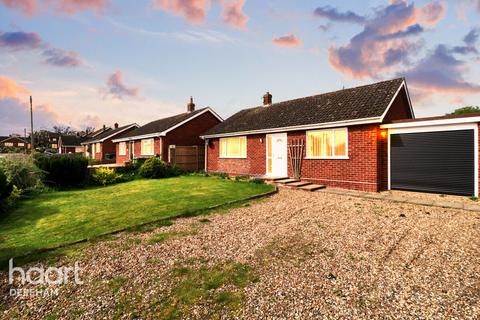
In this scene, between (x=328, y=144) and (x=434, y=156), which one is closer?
(x=434, y=156)

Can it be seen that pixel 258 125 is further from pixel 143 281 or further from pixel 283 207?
pixel 143 281

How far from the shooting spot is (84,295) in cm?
367

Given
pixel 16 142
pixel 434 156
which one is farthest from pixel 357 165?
pixel 16 142

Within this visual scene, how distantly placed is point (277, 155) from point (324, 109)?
13.2 ft

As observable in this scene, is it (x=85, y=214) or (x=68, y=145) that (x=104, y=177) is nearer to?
(x=85, y=214)

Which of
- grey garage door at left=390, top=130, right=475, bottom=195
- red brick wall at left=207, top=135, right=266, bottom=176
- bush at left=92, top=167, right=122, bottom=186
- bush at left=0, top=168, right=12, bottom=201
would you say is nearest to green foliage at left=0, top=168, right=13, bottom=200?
bush at left=0, top=168, right=12, bottom=201

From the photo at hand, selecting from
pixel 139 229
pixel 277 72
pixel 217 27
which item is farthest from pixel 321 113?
pixel 139 229

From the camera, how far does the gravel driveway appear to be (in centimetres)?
329

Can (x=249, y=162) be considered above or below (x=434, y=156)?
below

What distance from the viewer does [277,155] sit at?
52.7 ft

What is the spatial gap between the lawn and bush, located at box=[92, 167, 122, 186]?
4.38 meters

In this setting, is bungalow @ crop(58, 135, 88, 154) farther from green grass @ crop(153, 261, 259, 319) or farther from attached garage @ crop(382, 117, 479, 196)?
green grass @ crop(153, 261, 259, 319)

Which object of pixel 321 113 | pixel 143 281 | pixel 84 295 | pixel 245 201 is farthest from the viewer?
pixel 321 113

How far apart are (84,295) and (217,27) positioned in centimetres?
1355
